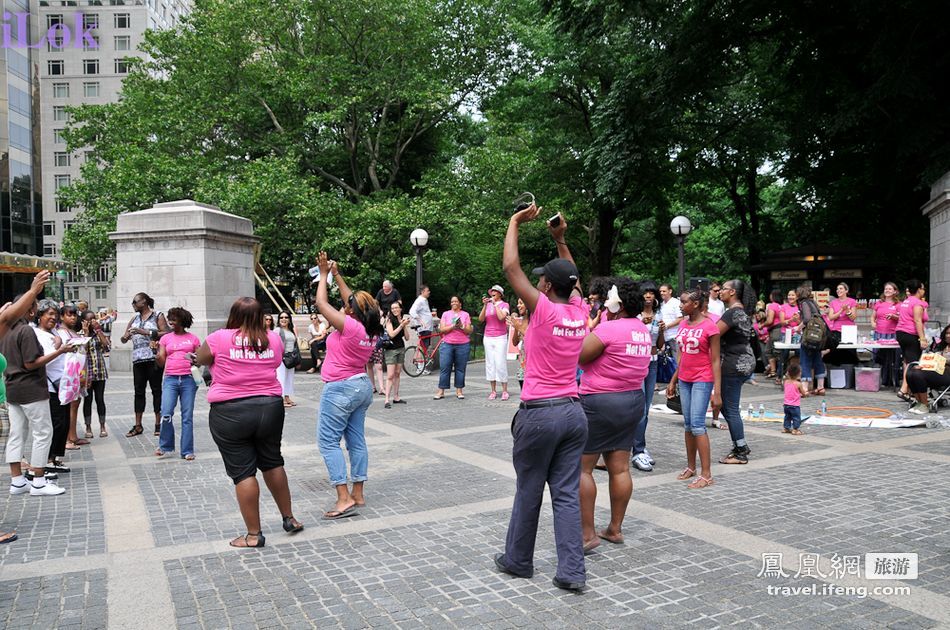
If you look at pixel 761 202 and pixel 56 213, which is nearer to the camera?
pixel 761 202

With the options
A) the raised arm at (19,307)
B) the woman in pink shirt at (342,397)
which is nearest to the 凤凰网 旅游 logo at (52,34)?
the raised arm at (19,307)

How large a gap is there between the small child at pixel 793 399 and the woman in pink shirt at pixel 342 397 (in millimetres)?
5446

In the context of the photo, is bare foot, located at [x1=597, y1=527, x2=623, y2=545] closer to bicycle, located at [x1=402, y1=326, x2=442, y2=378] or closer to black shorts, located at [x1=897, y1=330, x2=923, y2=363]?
black shorts, located at [x1=897, y1=330, x2=923, y2=363]

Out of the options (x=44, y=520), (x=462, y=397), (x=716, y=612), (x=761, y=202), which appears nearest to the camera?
(x=716, y=612)

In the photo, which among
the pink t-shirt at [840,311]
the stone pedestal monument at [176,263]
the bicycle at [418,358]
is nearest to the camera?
the pink t-shirt at [840,311]

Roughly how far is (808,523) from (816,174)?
21.4 metres

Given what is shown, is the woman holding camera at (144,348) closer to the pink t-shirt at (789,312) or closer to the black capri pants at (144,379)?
the black capri pants at (144,379)

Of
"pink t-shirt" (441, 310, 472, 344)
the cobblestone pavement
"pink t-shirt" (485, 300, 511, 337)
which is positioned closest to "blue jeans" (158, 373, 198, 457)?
the cobblestone pavement

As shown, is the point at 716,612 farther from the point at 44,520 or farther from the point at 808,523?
the point at 44,520

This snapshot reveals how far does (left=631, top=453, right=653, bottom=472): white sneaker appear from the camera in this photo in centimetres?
735

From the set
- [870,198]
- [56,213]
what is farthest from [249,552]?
[56,213]

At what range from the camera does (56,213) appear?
266 ft

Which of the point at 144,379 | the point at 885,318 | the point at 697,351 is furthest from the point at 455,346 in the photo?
the point at 885,318

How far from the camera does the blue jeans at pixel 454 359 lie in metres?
13.3
